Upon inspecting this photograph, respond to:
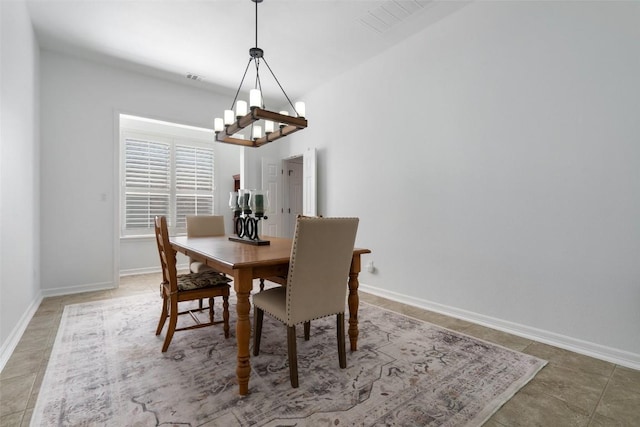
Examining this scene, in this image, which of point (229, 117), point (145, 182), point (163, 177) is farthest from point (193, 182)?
point (229, 117)

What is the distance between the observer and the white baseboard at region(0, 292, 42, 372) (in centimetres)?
206

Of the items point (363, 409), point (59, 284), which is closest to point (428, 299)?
point (363, 409)

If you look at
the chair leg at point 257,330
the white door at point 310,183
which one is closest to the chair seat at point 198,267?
the chair leg at point 257,330

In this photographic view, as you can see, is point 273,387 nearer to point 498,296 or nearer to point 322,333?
point 322,333

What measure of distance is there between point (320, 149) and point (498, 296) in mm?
3140

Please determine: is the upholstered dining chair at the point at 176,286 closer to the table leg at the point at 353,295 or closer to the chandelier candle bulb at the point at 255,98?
the table leg at the point at 353,295

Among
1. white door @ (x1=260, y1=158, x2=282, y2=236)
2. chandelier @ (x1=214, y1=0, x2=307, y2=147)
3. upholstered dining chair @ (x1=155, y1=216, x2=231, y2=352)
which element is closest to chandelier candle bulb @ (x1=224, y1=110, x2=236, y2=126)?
chandelier @ (x1=214, y1=0, x2=307, y2=147)

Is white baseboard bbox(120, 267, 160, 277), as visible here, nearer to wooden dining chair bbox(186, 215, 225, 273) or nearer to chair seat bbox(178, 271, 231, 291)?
wooden dining chair bbox(186, 215, 225, 273)

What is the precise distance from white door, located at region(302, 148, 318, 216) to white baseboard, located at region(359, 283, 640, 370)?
199cm

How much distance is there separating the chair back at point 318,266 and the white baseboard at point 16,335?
1.99 metres

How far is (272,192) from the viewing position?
555 centimetres

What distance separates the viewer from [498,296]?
273cm

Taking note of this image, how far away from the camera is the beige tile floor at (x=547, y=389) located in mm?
1524

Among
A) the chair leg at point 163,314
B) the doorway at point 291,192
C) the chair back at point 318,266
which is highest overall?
the doorway at point 291,192
